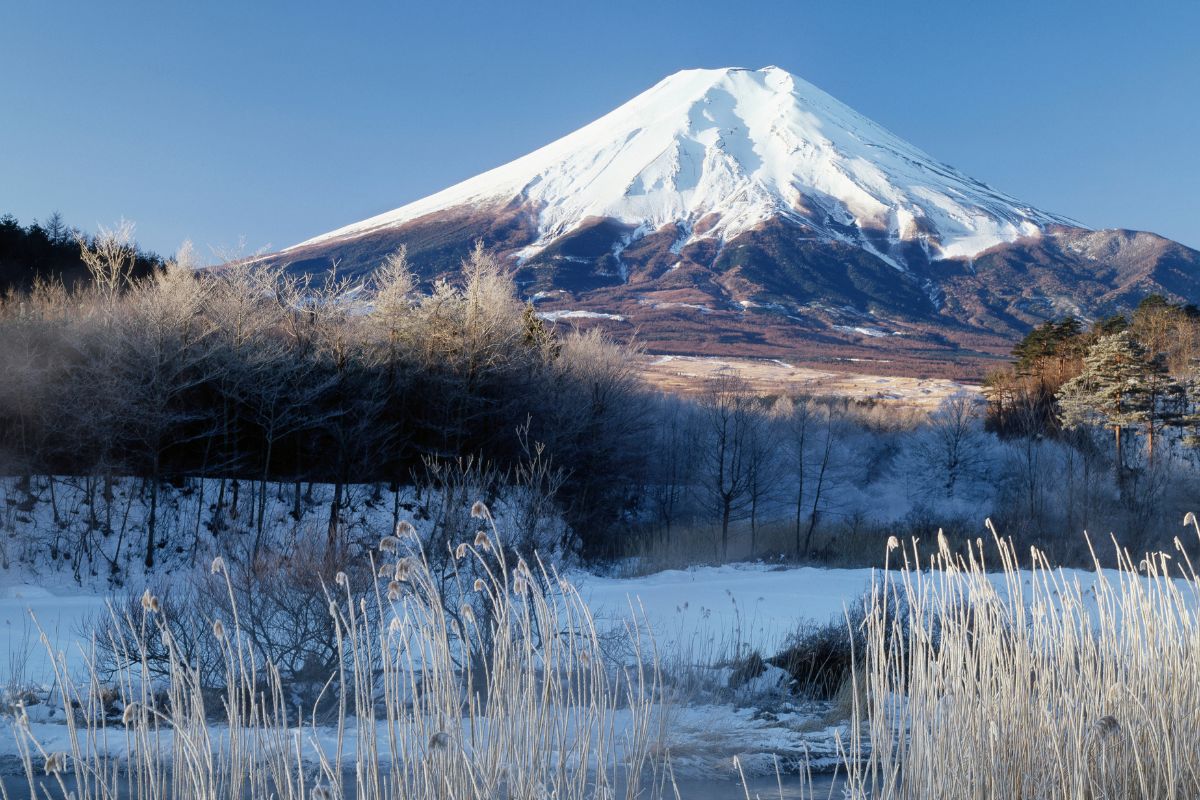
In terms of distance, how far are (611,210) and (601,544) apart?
116 m

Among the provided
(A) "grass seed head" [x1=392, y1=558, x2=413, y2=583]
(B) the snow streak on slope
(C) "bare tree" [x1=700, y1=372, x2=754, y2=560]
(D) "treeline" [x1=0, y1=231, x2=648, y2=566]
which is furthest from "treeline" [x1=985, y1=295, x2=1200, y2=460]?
(B) the snow streak on slope

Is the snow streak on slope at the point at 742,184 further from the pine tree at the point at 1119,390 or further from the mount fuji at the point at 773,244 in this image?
the pine tree at the point at 1119,390

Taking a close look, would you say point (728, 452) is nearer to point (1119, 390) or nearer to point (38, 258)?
point (1119, 390)

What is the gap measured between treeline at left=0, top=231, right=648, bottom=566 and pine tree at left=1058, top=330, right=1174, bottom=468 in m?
20.3

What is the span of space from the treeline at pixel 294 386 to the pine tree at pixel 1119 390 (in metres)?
20.3

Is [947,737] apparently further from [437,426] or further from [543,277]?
[543,277]

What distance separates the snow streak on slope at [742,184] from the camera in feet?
460

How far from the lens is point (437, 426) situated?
87.5 ft

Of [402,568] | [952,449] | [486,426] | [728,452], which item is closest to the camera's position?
[402,568]

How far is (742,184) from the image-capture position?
15100cm

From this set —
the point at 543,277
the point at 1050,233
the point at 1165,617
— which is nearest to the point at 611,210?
the point at 543,277

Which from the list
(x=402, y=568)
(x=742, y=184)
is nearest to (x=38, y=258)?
(x=402, y=568)

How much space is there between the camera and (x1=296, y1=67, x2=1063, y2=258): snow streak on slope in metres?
140

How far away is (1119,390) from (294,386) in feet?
107
